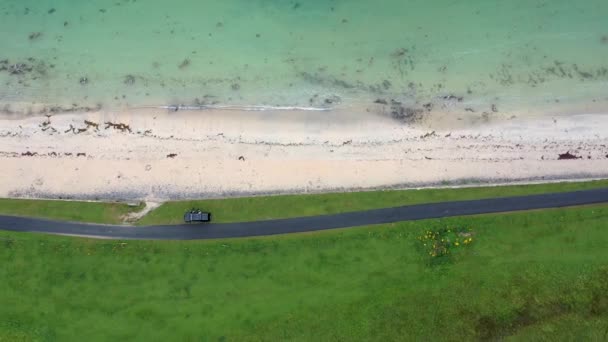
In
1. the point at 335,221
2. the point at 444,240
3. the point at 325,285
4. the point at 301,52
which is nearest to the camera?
the point at 325,285

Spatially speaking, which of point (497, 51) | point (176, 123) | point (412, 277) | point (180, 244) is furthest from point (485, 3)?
point (180, 244)

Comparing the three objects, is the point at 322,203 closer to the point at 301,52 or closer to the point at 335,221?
the point at 335,221

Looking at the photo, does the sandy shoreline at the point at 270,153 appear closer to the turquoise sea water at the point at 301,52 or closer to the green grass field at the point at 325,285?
the turquoise sea water at the point at 301,52

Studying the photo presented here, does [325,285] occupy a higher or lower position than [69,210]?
lower

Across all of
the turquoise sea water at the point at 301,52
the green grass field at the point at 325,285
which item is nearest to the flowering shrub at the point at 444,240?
the green grass field at the point at 325,285

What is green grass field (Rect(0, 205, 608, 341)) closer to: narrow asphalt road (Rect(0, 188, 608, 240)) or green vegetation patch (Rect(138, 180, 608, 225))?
narrow asphalt road (Rect(0, 188, 608, 240))

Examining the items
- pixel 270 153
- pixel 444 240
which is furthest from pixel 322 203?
pixel 444 240
